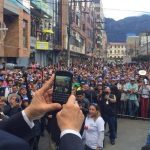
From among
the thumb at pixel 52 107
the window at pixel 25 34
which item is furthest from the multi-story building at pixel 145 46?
the thumb at pixel 52 107

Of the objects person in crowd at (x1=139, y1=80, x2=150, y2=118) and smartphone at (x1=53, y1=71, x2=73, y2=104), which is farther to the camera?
person in crowd at (x1=139, y1=80, x2=150, y2=118)

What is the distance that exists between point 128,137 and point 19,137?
11189 mm

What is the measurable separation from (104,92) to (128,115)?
4491mm

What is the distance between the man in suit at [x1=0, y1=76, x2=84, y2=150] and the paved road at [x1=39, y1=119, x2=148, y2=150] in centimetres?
914

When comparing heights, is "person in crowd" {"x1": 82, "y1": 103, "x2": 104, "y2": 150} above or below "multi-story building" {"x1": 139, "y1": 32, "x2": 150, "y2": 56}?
below

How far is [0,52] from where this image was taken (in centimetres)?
3088

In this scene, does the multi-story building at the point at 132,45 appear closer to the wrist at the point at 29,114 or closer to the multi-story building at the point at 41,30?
the multi-story building at the point at 41,30

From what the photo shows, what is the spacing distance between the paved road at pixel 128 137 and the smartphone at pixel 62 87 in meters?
8.73

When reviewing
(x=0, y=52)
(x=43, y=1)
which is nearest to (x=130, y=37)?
(x=43, y=1)

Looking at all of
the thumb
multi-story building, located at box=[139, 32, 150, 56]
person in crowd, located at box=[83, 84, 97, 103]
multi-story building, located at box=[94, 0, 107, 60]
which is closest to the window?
person in crowd, located at box=[83, 84, 97, 103]

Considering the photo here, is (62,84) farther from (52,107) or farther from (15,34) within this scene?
(15,34)

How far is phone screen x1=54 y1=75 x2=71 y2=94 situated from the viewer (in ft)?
7.74

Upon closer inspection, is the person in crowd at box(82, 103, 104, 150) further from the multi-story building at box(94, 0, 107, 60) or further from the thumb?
the multi-story building at box(94, 0, 107, 60)

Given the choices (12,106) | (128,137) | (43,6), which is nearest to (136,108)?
(128,137)
